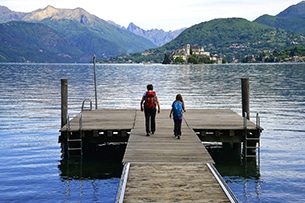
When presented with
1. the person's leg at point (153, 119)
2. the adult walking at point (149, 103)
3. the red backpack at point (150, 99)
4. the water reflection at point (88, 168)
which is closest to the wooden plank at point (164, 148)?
the person's leg at point (153, 119)

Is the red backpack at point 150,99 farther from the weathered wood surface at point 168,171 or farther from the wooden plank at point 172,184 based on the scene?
the wooden plank at point 172,184

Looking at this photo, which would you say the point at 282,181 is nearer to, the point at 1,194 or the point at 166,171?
the point at 166,171

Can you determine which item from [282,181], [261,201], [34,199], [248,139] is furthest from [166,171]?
[248,139]

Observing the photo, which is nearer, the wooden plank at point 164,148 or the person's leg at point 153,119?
the wooden plank at point 164,148

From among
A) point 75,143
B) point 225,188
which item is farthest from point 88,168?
→ point 225,188

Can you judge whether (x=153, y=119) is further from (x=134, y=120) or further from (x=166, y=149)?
(x=134, y=120)

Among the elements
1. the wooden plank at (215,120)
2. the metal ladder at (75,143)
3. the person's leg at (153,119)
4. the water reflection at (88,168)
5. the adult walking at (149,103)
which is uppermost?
the adult walking at (149,103)

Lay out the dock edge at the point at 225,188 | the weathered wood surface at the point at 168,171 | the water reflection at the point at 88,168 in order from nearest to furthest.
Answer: the dock edge at the point at 225,188
the weathered wood surface at the point at 168,171
the water reflection at the point at 88,168

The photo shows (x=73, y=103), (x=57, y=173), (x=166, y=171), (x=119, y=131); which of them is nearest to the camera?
(x=166, y=171)

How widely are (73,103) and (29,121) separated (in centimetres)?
1521

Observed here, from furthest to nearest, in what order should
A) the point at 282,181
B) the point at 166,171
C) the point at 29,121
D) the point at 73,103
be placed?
1. the point at 73,103
2. the point at 29,121
3. the point at 282,181
4. the point at 166,171

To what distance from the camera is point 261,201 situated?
16.9m

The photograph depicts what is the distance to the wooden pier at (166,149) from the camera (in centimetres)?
1273

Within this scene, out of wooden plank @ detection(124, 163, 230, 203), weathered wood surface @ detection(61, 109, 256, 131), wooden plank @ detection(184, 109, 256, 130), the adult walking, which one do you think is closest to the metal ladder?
weathered wood surface @ detection(61, 109, 256, 131)
